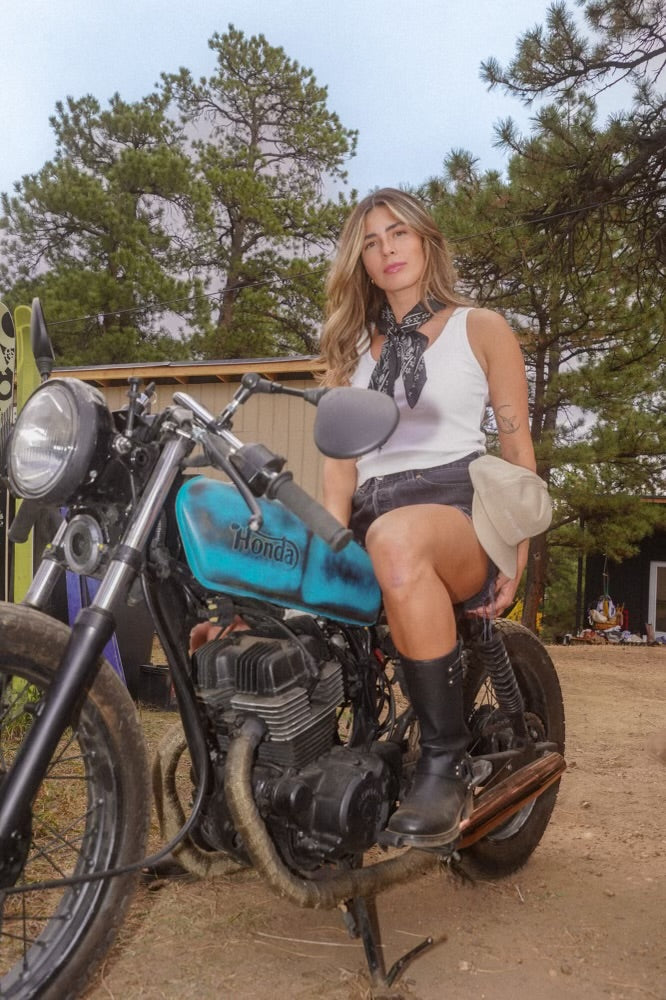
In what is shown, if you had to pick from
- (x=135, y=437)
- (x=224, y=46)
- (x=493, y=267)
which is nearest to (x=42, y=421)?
(x=135, y=437)

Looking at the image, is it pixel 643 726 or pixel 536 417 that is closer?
pixel 643 726

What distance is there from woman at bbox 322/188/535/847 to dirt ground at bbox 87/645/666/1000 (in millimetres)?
574

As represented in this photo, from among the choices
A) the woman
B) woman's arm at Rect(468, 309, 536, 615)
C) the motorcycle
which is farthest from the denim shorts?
the motorcycle

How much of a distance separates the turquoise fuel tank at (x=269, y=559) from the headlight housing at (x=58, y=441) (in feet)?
0.74

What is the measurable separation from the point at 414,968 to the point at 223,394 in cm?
927

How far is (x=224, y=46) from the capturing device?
21750mm

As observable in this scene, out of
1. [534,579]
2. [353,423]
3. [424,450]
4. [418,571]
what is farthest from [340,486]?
[534,579]

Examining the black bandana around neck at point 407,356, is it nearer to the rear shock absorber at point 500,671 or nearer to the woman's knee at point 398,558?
the woman's knee at point 398,558

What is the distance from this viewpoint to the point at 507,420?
271 cm

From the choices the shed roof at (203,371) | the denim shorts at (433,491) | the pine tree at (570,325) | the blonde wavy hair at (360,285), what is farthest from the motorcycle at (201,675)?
the shed roof at (203,371)

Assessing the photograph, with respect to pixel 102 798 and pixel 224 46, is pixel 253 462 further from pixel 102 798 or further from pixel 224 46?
pixel 224 46

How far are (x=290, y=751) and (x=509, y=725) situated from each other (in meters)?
1.04

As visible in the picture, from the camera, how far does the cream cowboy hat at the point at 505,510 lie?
7.86 feet

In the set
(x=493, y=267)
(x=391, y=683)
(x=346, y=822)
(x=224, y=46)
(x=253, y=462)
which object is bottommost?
(x=346, y=822)
